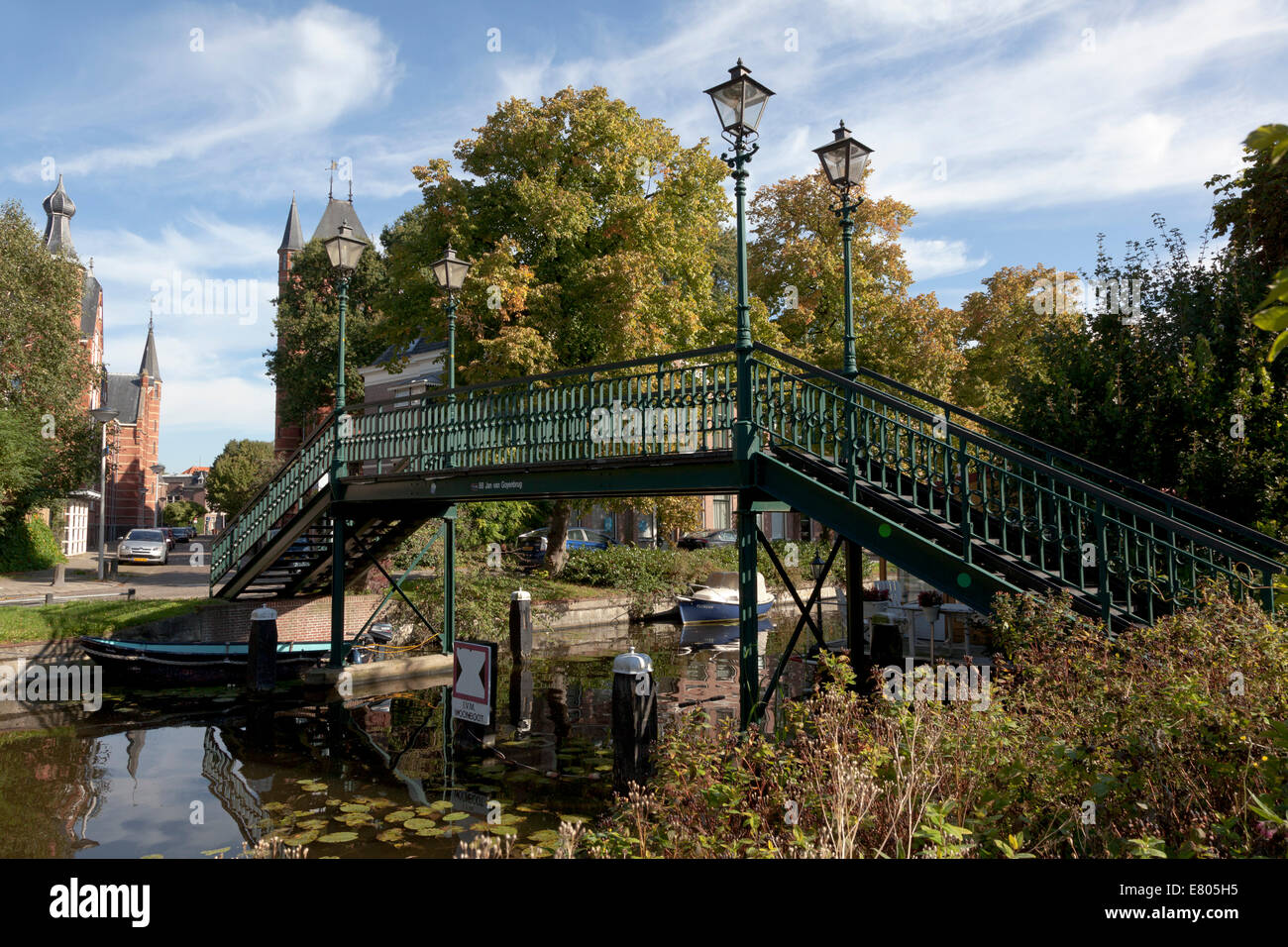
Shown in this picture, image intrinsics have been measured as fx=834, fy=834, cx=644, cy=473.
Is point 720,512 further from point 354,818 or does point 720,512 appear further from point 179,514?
point 179,514

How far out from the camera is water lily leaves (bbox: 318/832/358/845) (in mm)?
6998

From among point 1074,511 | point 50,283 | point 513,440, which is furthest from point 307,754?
point 50,283

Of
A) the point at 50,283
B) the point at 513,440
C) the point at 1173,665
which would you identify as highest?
the point at 50,283

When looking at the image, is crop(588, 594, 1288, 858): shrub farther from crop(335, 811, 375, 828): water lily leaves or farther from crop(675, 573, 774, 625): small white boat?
crop(675, 573, 774, 625): small white boat

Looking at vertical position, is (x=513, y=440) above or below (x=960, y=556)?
above

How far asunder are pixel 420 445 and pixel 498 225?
404 inches

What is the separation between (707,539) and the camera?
36.1 metres

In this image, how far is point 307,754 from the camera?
10125 mm

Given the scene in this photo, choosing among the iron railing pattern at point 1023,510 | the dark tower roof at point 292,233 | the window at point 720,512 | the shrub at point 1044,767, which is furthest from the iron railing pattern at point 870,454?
the dark tower roof at point 292,233

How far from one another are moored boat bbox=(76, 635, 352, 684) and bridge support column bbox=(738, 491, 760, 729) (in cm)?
907

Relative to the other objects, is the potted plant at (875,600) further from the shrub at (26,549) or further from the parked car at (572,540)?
the shrub at (26,549)

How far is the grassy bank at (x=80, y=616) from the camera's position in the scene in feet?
45.5

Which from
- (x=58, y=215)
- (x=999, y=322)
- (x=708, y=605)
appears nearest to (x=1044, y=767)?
(x=708, y=605)
